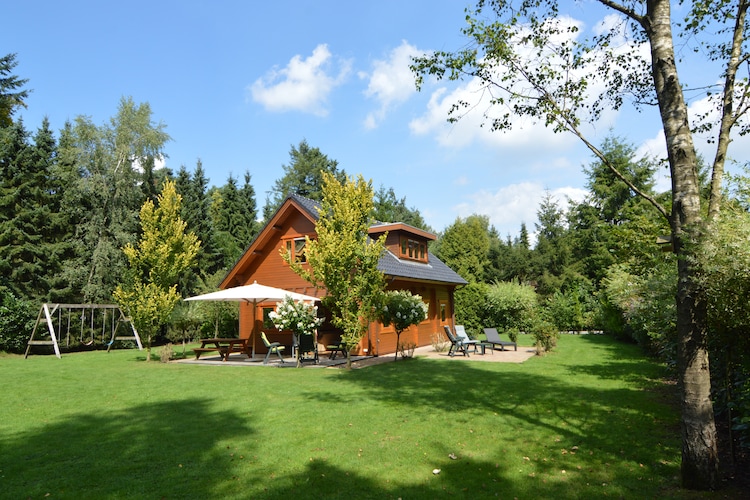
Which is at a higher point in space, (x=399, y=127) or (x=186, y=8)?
(x=186, y=8)

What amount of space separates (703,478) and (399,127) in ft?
24.2

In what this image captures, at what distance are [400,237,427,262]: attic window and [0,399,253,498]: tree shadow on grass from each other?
1331 cm

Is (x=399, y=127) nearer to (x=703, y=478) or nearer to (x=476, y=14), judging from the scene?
(x=476, y=14)

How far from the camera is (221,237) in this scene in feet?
116

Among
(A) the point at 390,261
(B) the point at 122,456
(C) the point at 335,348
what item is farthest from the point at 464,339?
(B) the point at 122,456

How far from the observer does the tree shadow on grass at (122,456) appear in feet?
14.4

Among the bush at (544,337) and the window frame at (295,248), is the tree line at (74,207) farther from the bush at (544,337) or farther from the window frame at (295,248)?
the bush at (544,337)

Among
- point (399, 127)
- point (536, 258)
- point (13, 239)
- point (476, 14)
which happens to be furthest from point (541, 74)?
point (536, 258)

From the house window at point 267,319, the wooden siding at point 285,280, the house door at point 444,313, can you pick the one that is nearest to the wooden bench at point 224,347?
the wooden siding at point 285,280

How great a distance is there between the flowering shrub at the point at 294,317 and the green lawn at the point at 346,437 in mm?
2608

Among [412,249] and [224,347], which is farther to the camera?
[412,249]

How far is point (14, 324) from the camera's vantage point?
18625 millimetres

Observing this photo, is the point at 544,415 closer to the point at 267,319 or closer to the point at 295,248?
the point at 295,248

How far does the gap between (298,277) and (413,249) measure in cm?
585
